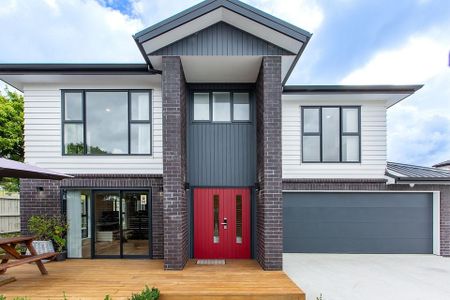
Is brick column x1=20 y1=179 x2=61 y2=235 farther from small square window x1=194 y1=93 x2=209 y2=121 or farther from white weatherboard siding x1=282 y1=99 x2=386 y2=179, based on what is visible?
white weatherboard siding x1=282 y1=99 x2=386 y2=179

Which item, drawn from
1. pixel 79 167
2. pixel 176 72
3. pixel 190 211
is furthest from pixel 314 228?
pixel 79 167

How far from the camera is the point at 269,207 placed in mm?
6348

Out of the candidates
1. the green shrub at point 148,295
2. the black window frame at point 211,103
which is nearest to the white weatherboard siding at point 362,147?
the black window frame at point 211,103

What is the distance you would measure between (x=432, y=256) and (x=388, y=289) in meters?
3.87

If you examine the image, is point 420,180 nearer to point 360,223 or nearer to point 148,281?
point 360,223

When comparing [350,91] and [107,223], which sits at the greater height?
[350,91]

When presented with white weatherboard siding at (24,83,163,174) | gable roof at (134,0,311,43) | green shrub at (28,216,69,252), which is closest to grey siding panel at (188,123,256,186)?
white weatherboard siding at (24,83,163,174)

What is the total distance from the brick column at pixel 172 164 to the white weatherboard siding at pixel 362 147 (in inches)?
145

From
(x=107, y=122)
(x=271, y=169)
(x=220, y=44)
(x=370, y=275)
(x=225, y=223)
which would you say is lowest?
(x=370, y=275)

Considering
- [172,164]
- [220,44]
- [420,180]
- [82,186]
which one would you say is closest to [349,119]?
[420,180]

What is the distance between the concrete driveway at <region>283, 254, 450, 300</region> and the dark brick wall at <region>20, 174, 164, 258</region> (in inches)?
136

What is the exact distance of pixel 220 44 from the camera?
6367mm

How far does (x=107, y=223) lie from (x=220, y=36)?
211 inches

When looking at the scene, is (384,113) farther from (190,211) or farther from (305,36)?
(190,211)
